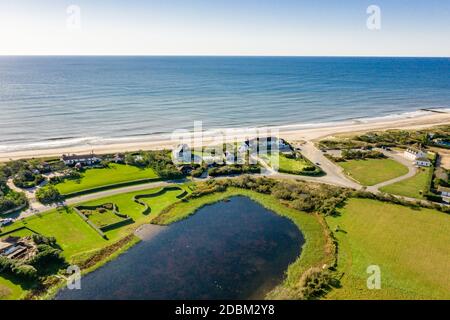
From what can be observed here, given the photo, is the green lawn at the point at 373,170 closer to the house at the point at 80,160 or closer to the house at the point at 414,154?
the house at the point at 414,154

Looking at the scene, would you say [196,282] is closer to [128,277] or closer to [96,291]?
[128,277]

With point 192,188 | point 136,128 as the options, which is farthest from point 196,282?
point 136,128

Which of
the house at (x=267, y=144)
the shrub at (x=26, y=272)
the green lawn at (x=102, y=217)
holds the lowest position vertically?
the shrub at (x=26, y=272)


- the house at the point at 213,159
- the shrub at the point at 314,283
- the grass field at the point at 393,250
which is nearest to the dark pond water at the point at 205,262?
the shrub at the point at 314,283
